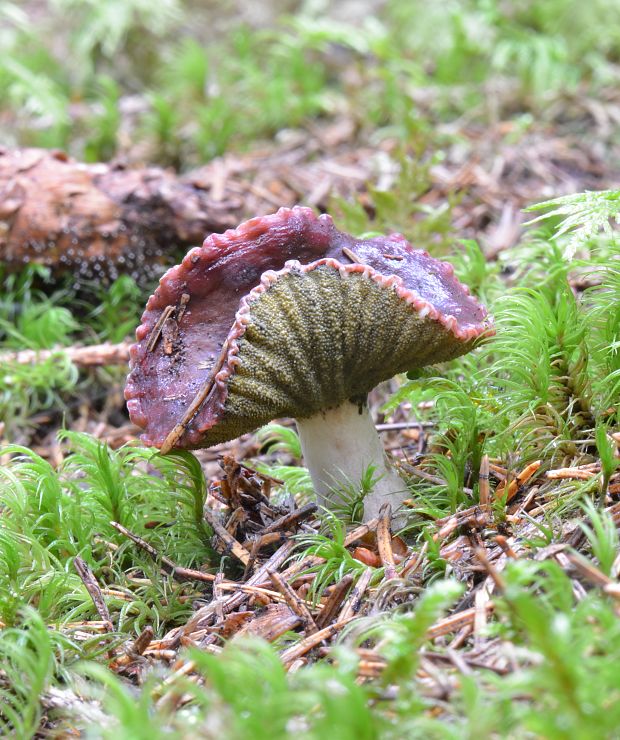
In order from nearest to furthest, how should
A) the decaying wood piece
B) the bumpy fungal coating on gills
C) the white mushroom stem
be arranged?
the bumpy fungal coating on gills
the white mushroom stem
the decaying wood piece

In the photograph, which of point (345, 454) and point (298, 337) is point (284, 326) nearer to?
point (298, 337)

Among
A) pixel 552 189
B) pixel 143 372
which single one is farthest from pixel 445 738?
pixel 552 189

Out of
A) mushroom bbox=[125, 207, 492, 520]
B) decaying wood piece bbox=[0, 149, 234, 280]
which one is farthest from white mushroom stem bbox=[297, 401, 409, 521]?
decaying wood piece bbox=[0, 149, 234, 280]

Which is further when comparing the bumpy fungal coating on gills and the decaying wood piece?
the decaying wood piece

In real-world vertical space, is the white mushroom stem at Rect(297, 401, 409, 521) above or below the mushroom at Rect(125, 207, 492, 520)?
below

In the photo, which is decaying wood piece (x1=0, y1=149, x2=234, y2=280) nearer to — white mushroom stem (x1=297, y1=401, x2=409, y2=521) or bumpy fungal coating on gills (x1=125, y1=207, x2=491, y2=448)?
bumpy fungal coating on gills (x1=125, y1=207, x2=491, y2=448)

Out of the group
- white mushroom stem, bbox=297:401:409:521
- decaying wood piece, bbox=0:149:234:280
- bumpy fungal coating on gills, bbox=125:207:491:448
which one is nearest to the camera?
bumpy fungal coating on gills, bbox=125:207:491:448

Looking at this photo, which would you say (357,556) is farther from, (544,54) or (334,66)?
(334,66)

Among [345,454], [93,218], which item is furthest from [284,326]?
[93,218]
